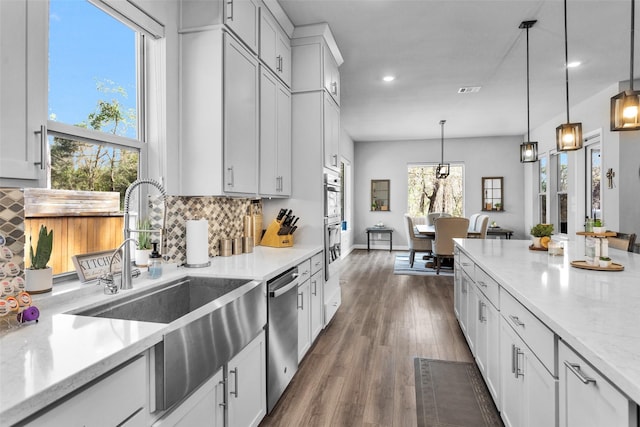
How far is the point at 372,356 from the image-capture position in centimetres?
295

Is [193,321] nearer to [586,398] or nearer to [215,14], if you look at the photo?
[586,398]

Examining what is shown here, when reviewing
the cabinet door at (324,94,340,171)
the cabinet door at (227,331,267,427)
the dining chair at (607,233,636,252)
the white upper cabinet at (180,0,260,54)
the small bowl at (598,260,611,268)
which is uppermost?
the white upper cabinet at (180,0,260,54)

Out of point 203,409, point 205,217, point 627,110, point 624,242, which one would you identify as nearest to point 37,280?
point 203,409

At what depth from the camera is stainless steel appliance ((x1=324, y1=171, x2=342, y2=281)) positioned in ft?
11.3

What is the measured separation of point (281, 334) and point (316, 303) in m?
0.90

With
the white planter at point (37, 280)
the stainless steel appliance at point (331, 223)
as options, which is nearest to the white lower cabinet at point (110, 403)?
the white planter at point (37, 280)

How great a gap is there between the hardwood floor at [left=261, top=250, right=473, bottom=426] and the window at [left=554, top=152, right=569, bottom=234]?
3.54 metres

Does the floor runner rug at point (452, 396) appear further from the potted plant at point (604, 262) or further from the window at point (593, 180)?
the window at point (593, 180)

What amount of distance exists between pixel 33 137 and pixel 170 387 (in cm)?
95

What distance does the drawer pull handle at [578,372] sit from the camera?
1024 mm

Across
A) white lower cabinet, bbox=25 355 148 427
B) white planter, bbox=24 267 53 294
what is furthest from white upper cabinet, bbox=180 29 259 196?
white lower cabinet, bbox=25 355 148 427

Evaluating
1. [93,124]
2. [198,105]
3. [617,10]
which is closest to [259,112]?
[198,105]

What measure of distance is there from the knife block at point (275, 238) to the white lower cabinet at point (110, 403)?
2.07m

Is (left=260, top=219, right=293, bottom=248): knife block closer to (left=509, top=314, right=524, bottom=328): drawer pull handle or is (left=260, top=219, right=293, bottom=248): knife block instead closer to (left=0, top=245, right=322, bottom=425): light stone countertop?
(left=0, top=245, right=322, bottom=425): light stone countertop
